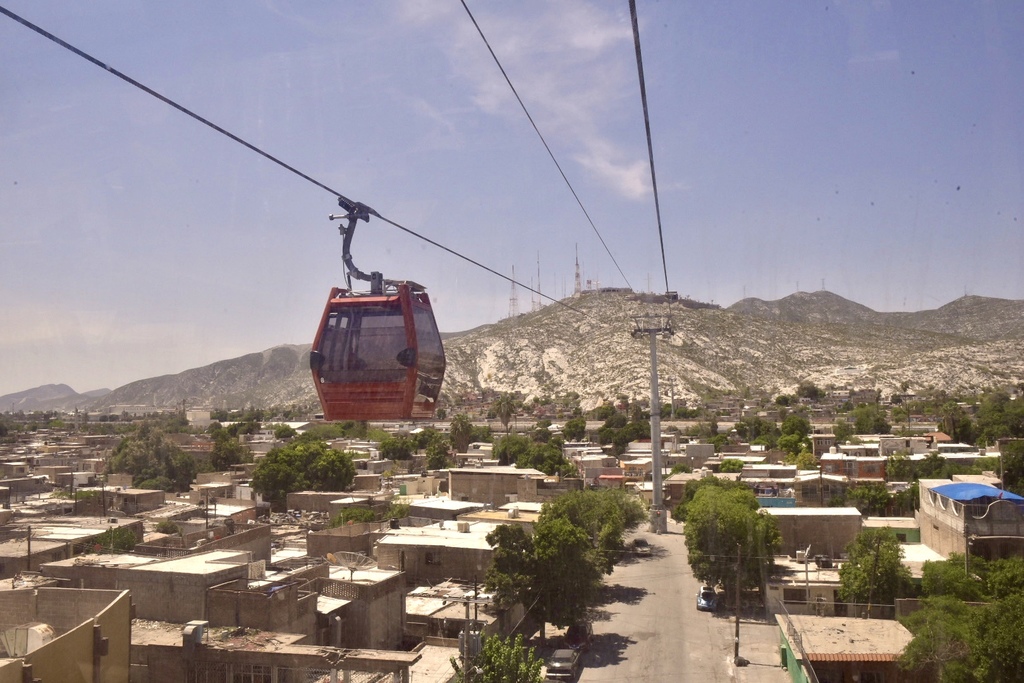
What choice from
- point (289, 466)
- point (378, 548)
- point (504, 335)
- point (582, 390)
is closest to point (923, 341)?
point (582, 390)

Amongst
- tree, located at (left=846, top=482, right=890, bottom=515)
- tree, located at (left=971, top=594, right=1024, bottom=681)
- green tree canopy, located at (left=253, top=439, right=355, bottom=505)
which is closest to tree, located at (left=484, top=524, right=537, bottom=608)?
tree, located at (left=971, top=594, right=1024, bottom=681)

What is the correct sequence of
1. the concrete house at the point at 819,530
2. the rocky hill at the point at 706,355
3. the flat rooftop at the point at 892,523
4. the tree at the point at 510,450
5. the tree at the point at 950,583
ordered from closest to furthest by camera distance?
the tree at the point at 950,583, the concrete house at the point at 819,530, the flat rooftop at the point at 892,523, the tree at the point at 510,450, the rocky hill at the point at 706,355

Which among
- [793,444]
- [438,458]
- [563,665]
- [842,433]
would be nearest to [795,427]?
[842,433]

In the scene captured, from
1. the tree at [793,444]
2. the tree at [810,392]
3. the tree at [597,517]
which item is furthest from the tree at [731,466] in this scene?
A: the tree at [810,392]

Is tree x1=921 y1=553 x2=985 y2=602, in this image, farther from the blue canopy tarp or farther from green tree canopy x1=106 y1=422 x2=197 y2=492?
green tree canopy x1=106 y1=422 x2=197 y2=492

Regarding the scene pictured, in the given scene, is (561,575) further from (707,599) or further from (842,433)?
(842,433)

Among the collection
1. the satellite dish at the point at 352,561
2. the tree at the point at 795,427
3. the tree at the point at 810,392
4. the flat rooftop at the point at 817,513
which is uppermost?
the tree at the point at 810,392

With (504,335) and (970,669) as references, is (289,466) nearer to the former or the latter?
(970,669)

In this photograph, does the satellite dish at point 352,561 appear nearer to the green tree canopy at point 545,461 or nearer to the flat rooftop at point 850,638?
the flat rooftop at point 850,638
